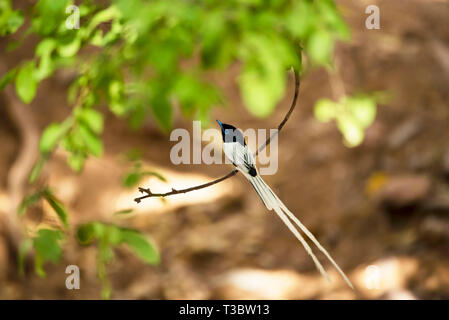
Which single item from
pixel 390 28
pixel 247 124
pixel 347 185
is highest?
pixel 390 28

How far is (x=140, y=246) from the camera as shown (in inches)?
48.2

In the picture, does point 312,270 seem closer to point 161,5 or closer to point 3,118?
point 161,5

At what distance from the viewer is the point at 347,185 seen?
333 cm

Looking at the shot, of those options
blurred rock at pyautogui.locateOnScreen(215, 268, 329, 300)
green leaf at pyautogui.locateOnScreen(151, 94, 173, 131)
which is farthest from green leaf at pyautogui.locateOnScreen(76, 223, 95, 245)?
blurred rock at pyautogui.locateOnScreen(215, 268, 329, 300)

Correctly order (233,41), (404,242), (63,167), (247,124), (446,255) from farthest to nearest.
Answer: (247,124) → (63,167) → (404,242) → (446,255) → (233,41)

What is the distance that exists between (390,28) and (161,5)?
3601mm

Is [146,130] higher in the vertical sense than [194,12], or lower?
higher

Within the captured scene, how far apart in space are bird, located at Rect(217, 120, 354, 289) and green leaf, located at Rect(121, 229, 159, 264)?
54cm

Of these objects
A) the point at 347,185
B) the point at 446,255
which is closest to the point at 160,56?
the point at 446,255

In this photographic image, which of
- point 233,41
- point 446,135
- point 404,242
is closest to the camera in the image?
point 233,41

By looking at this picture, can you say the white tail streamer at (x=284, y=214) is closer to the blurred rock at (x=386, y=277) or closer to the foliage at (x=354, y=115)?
the foliage at (x=354, y=115)

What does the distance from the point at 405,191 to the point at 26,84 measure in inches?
94.4

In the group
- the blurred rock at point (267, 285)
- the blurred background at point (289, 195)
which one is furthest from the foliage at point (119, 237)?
the blurred rock at point (267, 285)

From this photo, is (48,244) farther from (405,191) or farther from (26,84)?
(405,191)
